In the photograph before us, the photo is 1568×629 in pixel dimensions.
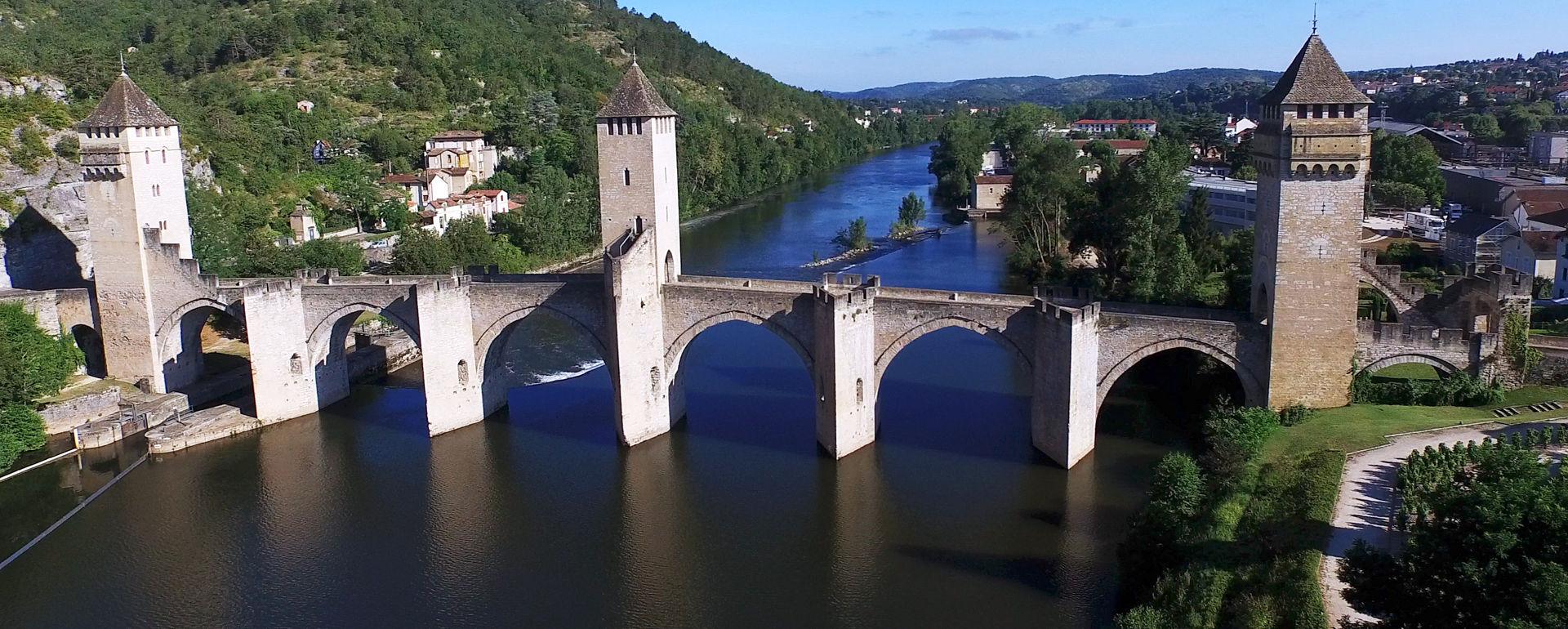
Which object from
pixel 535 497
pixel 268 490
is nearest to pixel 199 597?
pixel 268 490

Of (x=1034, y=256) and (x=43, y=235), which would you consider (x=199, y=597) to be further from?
(x=1034, y=256)

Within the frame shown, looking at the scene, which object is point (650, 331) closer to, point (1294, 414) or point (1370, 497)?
point (1294, 414)

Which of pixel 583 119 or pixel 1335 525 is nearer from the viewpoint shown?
pixel 1335 525

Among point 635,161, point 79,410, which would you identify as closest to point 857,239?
point 635,161

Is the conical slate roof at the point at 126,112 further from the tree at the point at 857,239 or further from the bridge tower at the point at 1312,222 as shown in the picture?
the tree at the point at 857,239

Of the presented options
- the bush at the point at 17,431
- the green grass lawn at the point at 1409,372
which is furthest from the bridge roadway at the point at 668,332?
the bush at the point at 17,431

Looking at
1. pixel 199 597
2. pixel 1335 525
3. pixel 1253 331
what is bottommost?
pixel 199 597

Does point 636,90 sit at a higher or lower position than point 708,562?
higher
